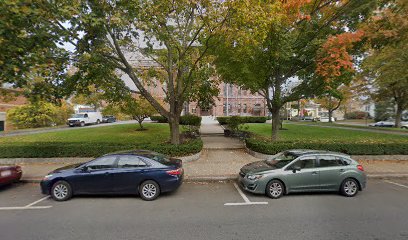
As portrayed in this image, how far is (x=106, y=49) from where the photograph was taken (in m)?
10.9

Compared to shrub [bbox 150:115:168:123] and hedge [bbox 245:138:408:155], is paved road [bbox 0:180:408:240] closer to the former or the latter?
hedge [bbox 245:138:408:155]

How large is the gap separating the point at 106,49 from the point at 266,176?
9316 millimetres

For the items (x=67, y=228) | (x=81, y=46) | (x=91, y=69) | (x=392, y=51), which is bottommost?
(x=67, y=228)

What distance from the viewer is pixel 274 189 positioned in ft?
22.4

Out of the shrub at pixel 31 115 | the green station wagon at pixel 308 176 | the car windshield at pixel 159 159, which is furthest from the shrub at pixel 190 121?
the green station wagon at pixel 308 176

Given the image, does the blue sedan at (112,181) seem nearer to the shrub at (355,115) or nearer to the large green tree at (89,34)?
the large green tree at (89,34)

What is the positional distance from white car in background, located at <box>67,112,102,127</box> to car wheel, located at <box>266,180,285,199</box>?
29.7 meters

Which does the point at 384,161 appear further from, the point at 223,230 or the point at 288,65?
the point at 223,230

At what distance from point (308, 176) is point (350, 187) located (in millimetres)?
1407

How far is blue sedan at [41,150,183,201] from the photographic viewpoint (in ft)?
22.2

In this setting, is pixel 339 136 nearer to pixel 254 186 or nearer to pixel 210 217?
pixel 254 186

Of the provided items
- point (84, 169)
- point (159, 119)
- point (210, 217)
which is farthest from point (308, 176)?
point (159, 119)

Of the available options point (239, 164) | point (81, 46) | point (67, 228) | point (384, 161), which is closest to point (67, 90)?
point (81, 46)

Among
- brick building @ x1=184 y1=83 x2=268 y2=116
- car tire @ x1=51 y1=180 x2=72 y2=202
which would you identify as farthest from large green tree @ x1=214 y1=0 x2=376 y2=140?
brick building @ x1=184 y1=83 x2=268 y2=116
